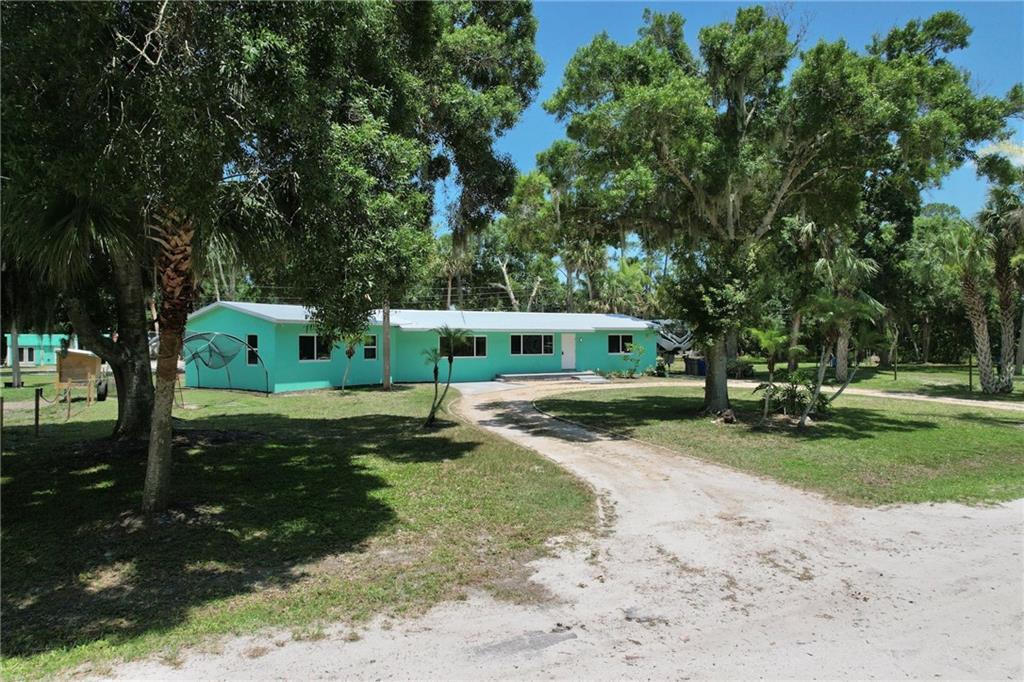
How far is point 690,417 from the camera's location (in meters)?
14.6

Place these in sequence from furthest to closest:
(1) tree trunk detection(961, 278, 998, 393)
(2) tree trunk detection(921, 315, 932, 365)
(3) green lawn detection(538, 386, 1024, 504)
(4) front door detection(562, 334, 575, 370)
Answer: (2) tree trunk detection(921, 315, 932, 365) < (4) front door detection(562, 334, 575, 370) < (1) tree trunk detection(961, 278, 998, 393) < (3) green lawn detection(538, 386, 1024, 504)

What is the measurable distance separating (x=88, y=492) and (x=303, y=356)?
15279 mm

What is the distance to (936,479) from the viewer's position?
867 centimetres

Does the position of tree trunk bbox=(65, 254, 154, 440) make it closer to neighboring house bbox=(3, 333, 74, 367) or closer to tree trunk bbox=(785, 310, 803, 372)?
tree trunk bbox=(785, 310, 803, 372)

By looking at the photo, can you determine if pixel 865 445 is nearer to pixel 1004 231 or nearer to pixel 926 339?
pixel 1004 231

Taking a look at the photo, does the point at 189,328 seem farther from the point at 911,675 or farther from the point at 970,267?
the point at 970,267

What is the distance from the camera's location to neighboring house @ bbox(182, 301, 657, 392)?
71.4 ft

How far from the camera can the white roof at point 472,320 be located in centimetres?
2225

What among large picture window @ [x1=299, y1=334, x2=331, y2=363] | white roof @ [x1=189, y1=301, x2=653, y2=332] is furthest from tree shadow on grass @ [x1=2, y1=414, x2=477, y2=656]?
white roof @ [x1=189, y1=301, x2=653, y2=332]

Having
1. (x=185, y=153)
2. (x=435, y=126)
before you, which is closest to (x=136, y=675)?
(x=185, y=153)

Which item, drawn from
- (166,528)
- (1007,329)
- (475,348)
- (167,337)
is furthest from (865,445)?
(475,348)

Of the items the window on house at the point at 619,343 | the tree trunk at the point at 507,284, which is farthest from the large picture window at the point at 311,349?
the tree trunk at the point at 507,284

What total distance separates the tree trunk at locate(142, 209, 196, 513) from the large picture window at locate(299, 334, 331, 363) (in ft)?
52.9

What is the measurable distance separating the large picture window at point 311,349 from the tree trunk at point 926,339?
3644 cm
